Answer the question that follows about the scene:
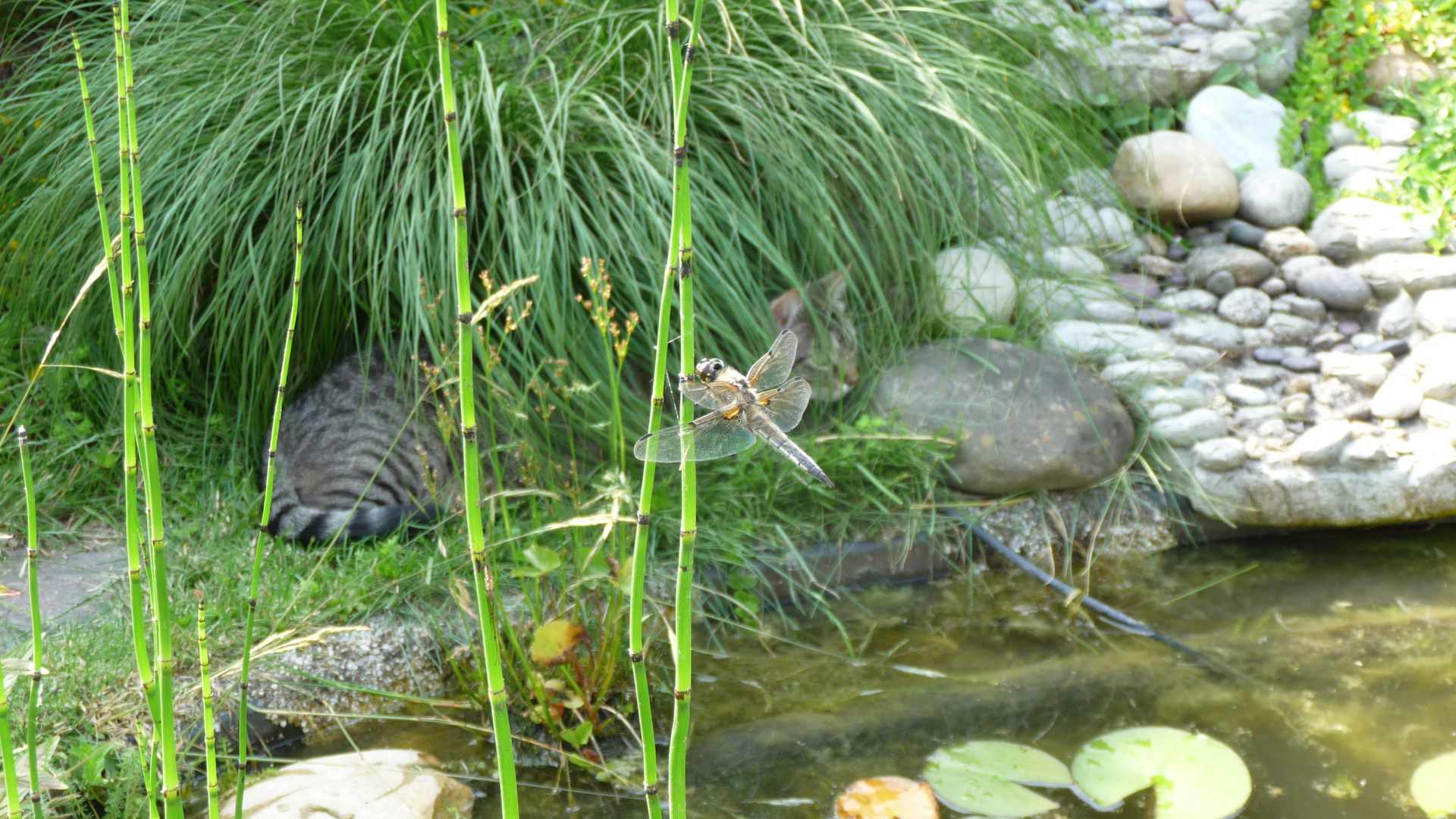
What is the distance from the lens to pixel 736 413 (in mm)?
1153

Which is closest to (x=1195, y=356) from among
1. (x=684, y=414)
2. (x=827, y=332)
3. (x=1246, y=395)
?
(x=1246, y=395)

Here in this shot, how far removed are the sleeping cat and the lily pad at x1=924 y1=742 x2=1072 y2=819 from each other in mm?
1180

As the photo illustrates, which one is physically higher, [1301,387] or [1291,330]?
[1291,330]

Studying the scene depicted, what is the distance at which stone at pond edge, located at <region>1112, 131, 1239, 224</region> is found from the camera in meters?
4.10

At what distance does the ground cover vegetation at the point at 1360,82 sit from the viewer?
4.27 metres

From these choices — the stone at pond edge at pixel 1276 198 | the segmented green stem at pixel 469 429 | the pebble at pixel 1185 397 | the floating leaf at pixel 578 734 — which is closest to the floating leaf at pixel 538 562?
the floating leaf at pixel 578 734

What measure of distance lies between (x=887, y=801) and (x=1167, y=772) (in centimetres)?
61

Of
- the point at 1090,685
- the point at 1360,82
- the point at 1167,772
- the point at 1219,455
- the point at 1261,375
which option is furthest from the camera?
the point at 1360,82

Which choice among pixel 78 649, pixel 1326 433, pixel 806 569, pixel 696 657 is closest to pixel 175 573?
pixel 78 649

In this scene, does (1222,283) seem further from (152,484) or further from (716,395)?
(152,484)

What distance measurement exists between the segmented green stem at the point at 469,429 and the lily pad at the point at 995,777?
1.47 metres

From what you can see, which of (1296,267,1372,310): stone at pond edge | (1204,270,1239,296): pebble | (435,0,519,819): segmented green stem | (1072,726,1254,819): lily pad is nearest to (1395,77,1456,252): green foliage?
(1296,267,1372,310): stone at pond edge

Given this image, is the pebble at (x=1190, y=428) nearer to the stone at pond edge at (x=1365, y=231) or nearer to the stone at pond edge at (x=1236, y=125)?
the stone at pond edge at (x=1365, y=231)

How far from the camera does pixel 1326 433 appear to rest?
10.3 ft
